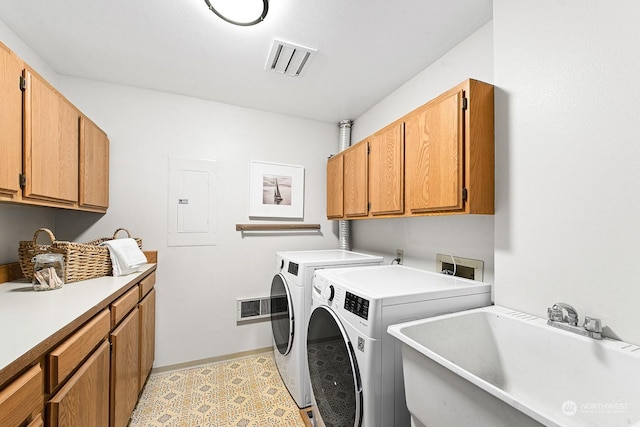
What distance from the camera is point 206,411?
5.93 ft

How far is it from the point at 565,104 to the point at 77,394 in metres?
2.18

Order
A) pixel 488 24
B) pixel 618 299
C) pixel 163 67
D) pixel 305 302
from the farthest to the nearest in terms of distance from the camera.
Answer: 1. pixel 163 67
2. pixel 305 302
3. pixel 488 24
4. pixel 618 299

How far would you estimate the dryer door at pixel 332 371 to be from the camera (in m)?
1.16

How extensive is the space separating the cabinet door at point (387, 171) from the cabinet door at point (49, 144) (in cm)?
195

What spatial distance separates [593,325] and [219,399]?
2.20 m

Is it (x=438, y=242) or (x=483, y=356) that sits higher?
(x=438, y=242)

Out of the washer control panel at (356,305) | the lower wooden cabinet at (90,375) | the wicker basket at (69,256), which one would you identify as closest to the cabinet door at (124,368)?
the lower wooden cabinet at (90,375)

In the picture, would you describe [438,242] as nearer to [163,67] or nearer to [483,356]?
[483,356]

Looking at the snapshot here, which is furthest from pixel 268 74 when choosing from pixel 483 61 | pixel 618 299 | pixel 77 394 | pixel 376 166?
pixel 618 299

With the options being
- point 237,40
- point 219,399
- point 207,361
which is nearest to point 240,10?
point 237,40

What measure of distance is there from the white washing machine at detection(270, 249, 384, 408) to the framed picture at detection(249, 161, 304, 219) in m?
0.69

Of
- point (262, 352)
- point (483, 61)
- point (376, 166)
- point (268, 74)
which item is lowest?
point (262, 352)

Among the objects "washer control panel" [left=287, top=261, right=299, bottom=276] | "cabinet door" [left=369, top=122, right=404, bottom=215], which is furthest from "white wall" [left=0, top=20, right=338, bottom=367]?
"cabinet door" [left=369, top=122, right=404, bottom=215]

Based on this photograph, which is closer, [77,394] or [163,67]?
[77,394]
